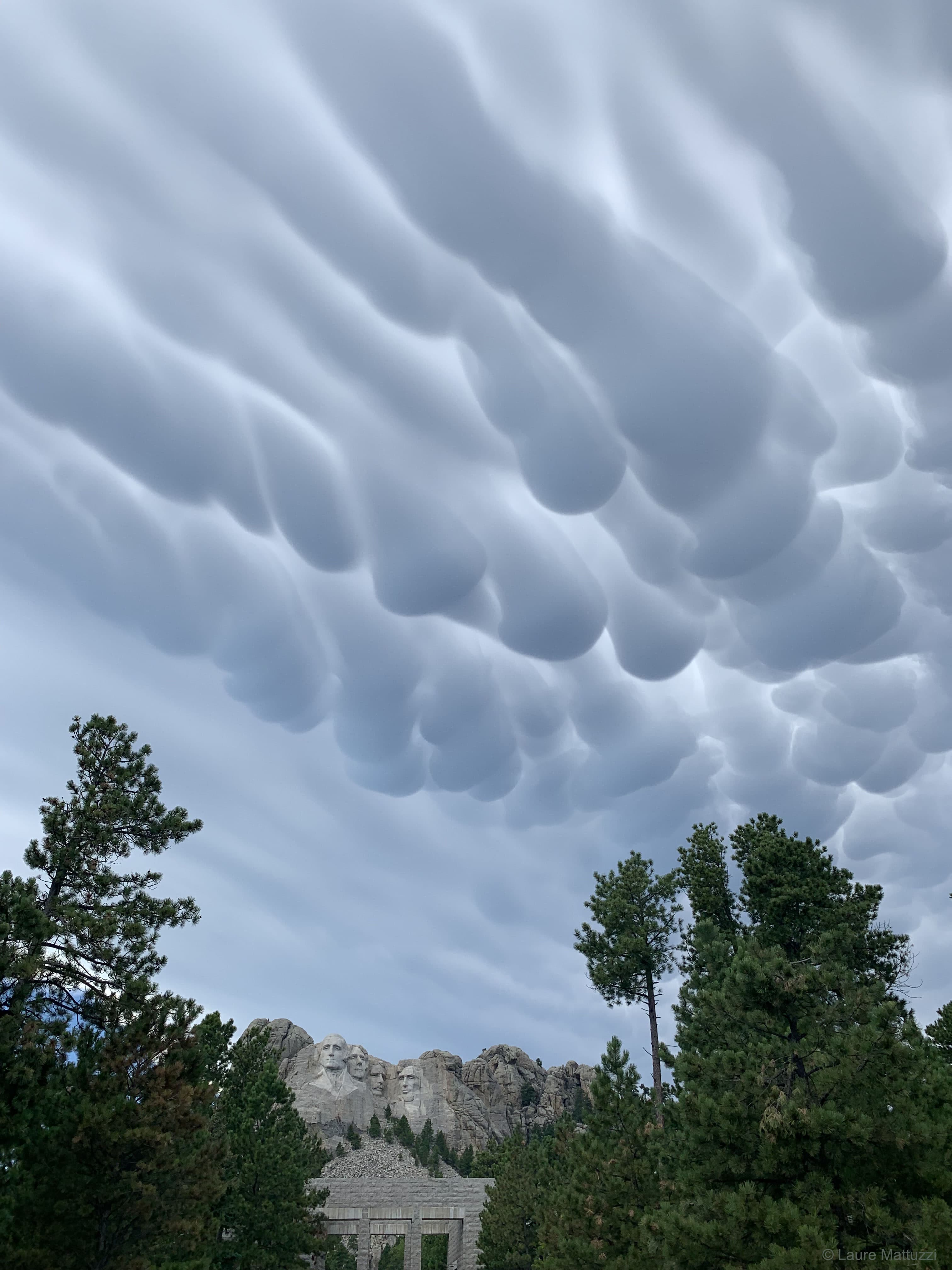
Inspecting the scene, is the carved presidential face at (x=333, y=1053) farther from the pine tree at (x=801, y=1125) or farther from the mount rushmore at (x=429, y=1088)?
the pine tree at (x=801, y=1125)

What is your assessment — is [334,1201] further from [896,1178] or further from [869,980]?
[896,1178]

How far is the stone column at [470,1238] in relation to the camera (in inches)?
1918

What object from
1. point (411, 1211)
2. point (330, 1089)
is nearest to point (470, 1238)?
point (411, 1211)

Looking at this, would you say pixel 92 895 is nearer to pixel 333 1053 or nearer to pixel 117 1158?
pixel 117 1158

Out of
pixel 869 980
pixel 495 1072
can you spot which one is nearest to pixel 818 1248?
pixel 869 980

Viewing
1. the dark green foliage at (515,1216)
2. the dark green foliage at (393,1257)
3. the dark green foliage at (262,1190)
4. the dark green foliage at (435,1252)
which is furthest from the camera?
the dark green foliage at (393,1257)

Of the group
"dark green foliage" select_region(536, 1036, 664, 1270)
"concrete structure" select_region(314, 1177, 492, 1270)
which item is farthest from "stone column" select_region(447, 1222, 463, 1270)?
"dark green foliage" select_region(536, 1036, 664, 1270)

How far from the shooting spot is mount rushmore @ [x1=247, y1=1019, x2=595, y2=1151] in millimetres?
84938

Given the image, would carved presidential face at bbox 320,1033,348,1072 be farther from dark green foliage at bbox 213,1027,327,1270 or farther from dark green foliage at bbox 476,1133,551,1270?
dark green foliage at bbox 213,1027,327,1270

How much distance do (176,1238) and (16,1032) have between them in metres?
6.86

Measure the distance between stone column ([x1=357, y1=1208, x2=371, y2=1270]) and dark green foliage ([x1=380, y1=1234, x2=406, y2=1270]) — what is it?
24993 millimetres

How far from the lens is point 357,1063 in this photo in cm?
9088

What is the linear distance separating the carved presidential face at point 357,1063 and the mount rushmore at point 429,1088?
9 cm

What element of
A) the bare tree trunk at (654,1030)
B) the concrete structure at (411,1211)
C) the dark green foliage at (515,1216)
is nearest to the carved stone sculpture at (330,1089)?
the concrete structure at (411,1211)
